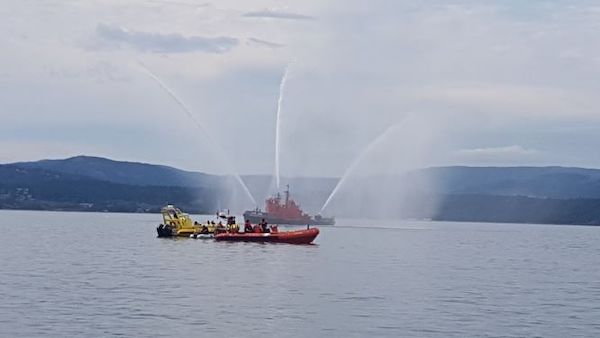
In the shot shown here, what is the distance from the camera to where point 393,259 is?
260 ft

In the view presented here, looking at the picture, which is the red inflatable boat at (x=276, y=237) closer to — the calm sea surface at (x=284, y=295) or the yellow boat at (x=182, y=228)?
the yellow boat at (x=182, y=228)

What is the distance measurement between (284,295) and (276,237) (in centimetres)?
4421

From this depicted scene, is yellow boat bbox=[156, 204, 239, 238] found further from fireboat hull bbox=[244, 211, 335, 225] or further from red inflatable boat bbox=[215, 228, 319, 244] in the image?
fireboat hull bbox=[244, 211, 335, 225]

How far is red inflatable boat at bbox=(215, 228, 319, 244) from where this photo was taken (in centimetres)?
9213

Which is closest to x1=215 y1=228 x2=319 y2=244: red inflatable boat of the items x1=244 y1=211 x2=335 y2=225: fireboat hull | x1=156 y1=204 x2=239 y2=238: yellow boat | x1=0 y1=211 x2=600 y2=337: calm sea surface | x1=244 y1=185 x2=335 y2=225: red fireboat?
x1=156 y1=204 x2=239 y2=238: yellow boat

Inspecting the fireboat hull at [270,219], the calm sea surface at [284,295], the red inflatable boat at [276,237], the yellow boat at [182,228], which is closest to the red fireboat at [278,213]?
the fireboat hull at [270,219]

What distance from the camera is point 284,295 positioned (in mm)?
47750

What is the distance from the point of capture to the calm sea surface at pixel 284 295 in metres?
36.8

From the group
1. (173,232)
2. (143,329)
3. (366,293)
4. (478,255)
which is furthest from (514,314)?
(173,232)

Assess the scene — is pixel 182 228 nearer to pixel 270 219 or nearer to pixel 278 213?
pixel 278 213

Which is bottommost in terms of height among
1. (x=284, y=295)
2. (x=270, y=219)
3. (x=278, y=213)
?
(x=284, y=295)

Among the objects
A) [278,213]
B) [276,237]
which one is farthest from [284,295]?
[278,213]

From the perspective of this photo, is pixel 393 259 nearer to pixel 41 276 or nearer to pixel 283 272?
pixel 283 272

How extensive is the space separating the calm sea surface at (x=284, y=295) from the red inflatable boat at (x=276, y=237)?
10.5 metres
